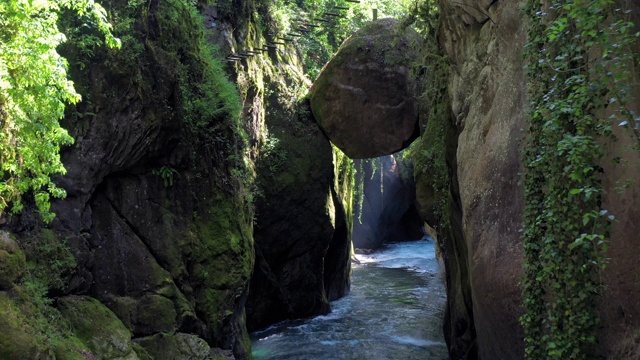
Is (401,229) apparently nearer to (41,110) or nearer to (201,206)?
(201,206)

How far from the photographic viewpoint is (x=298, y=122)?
16031 mm

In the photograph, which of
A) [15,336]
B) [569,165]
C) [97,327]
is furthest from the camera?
[97,327]

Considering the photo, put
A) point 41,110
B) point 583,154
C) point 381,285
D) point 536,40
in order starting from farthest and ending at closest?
point 381,285 → point 41,110 → point 536,40 → point 583,154

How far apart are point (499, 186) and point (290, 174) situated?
27.7ft

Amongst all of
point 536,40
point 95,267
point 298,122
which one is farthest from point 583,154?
point 298,122

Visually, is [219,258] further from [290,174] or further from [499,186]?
[290,174]

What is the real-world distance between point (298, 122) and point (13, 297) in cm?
1028

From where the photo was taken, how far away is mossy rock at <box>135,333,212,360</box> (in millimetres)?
8523

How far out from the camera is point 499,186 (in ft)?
24.9

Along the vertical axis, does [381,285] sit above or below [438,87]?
below

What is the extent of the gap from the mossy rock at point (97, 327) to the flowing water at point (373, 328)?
5083mm

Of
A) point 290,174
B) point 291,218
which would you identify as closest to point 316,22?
point 290,174

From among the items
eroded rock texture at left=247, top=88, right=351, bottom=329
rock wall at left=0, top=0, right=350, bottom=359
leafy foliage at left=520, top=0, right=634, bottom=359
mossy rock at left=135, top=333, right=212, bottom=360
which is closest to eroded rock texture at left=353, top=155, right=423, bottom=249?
eroded rock texture at left=247, top=88, right=351, bottom=329

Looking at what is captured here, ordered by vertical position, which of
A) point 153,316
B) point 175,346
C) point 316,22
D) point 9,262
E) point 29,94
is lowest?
point 175,346
